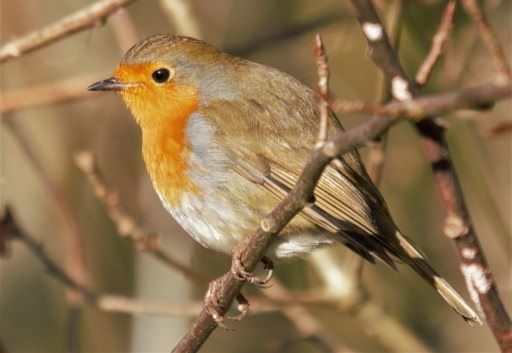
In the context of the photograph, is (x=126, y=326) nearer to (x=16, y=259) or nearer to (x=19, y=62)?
(x=16, y=259)

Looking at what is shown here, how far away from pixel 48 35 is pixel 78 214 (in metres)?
2.47

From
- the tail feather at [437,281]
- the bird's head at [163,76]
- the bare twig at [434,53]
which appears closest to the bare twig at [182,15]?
the bird's head at [163,76]

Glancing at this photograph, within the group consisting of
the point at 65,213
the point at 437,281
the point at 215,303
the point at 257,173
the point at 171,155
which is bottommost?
the point at 437,281

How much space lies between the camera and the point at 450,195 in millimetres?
2424

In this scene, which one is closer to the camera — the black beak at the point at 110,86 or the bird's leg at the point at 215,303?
the bird's leg at the point at 215,303

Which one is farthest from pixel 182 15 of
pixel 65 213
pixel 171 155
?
pixel 171 155

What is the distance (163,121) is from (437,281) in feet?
4.26

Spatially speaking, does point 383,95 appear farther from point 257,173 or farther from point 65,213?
point 65,213

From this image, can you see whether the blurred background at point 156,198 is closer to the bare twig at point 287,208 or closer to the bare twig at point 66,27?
the bare twig at point 66,27

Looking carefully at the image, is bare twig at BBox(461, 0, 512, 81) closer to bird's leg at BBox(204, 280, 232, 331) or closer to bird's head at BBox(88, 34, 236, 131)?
bird's leg at BBox(204, 280, 232, 331)

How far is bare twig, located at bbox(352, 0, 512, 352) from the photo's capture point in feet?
7.77

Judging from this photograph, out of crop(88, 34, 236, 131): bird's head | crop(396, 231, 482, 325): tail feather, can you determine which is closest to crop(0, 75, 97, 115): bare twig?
crop(88, 34, 236, 131): bird's head

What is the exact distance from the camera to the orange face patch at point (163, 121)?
12.6ft

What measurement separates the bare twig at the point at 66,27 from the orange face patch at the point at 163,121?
31 cm
